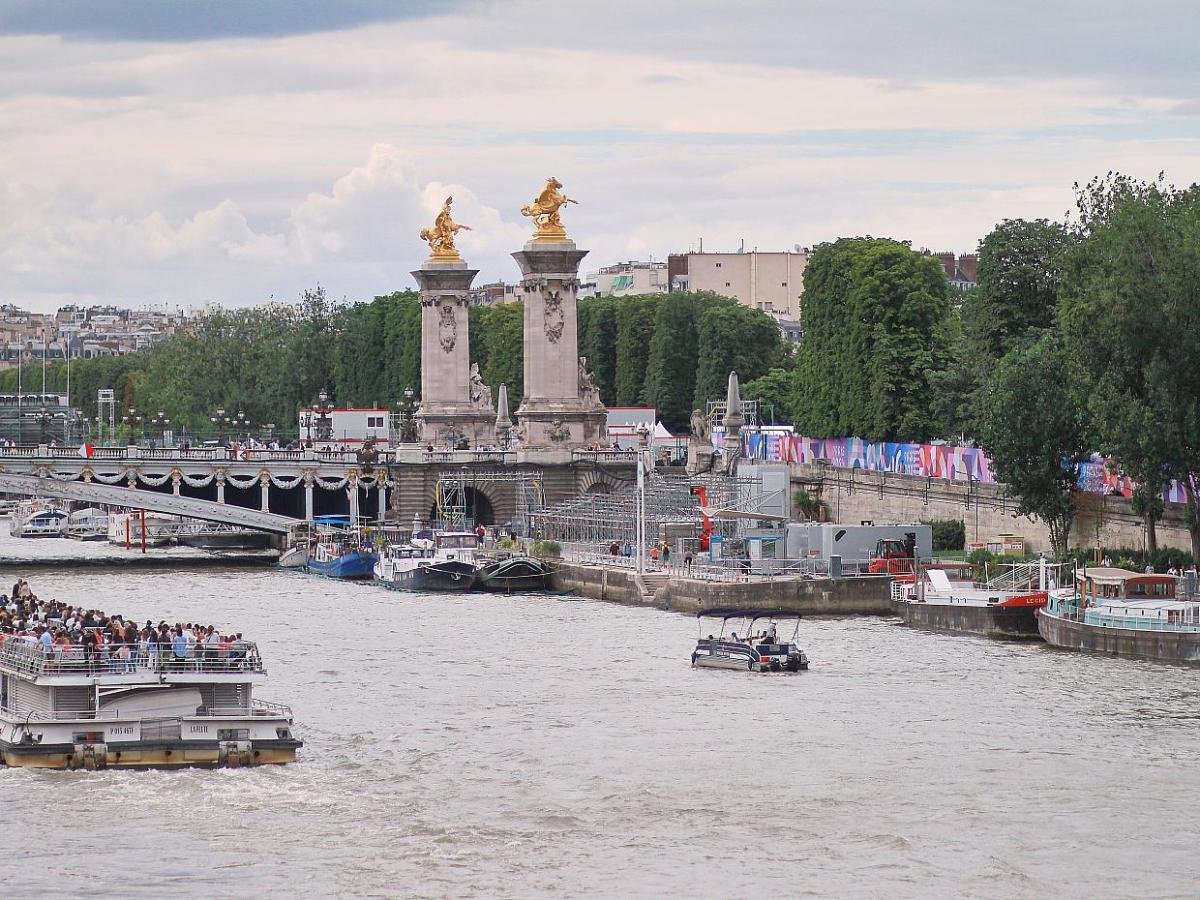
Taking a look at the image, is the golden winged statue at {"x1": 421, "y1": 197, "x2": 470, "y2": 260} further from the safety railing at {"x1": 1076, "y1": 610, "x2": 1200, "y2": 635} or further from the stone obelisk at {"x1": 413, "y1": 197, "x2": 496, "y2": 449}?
the safety railing at {"x1": 1076, "y1": 610, "x2": 1200, "y2": 635}

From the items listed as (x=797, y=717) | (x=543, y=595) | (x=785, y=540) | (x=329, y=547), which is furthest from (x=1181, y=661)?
(x=329, y=547)

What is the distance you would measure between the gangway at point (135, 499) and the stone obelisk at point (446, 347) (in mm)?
17018

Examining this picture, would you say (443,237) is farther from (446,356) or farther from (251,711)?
(251,711)

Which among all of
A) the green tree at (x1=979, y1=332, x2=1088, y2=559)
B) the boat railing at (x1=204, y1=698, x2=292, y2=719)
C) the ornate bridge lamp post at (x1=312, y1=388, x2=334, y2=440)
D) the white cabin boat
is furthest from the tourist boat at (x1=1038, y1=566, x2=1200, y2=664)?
the ornate bridge lamp post at (x1=312, y1=388, x2=334, y2=440)

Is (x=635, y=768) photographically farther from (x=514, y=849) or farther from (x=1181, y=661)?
(x=1181, y=661)

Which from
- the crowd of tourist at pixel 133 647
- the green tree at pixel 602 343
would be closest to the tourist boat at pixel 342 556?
the crowd of tourist at pixel 133 647

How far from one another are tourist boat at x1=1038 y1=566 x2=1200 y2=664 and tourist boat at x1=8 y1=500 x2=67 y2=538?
8334cm

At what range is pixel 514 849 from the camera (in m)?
44.2

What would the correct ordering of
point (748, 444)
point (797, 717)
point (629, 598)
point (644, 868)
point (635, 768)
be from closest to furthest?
point (644, 868) < point (635, 768) < point (797, 717) < point (629, 598) < point (748, 444)

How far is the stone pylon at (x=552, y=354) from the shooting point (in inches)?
4370

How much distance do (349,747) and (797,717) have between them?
1033 centimetres

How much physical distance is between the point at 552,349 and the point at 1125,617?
4748cm

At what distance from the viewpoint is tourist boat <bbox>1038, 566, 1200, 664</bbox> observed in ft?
215

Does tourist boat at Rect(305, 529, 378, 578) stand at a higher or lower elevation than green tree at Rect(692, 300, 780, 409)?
lower
